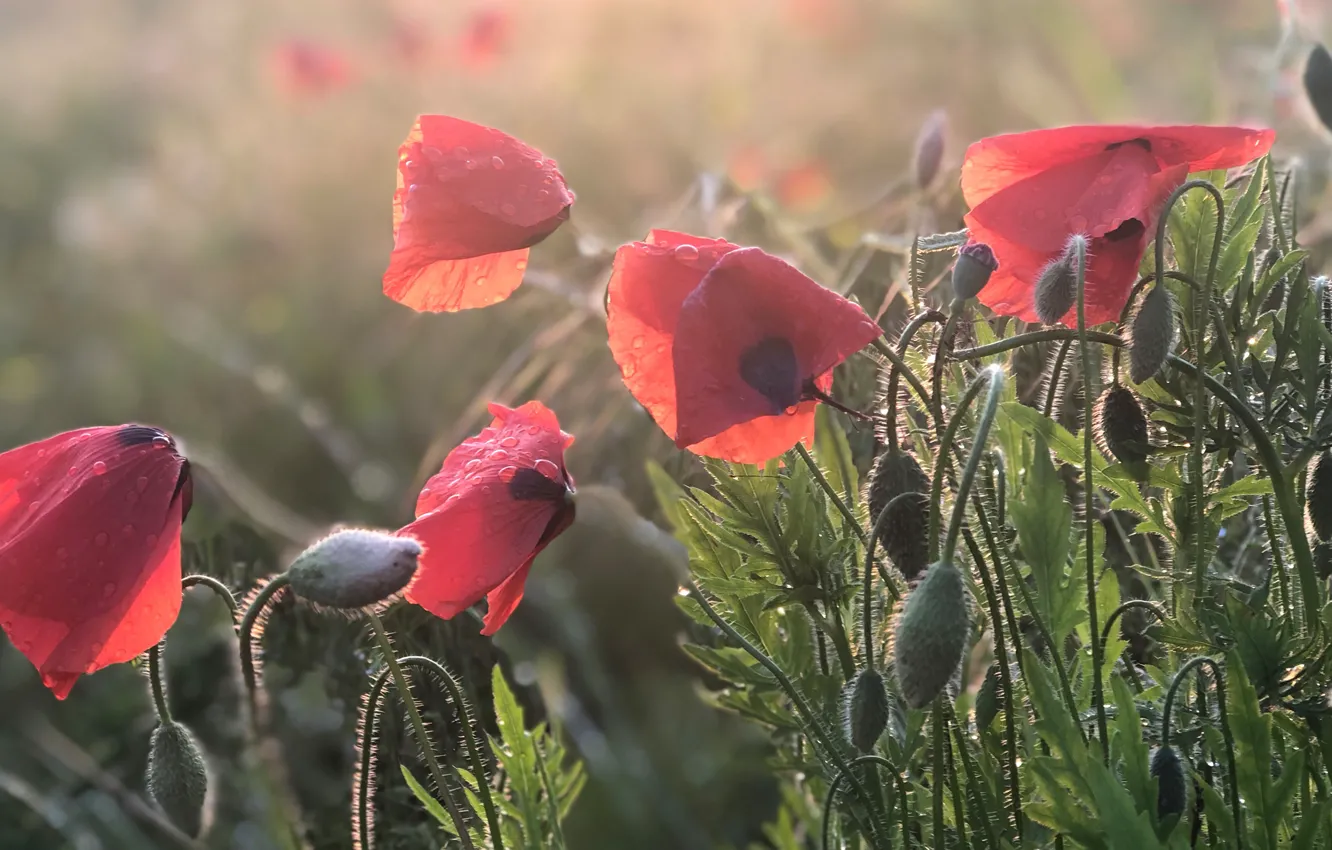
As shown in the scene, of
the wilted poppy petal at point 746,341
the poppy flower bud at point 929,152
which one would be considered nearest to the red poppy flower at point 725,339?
the wilted poppy petal at point 746,341

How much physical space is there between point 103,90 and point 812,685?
3.47 m

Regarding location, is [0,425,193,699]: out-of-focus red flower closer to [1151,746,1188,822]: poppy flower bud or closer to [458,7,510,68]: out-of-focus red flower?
[1151,746,1188,822]: poppy flower bud

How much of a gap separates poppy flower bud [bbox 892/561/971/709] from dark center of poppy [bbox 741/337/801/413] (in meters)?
0.10

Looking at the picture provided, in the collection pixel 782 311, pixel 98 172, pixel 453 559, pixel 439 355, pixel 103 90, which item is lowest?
pixel 453 559

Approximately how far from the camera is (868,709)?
1.61 feet

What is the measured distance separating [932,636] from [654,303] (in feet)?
0.60

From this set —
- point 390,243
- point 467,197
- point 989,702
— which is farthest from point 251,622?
point 390,243

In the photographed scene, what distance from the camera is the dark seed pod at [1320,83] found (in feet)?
2.35

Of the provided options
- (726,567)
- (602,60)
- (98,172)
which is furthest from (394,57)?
(726,567)

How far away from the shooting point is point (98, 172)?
3.14m

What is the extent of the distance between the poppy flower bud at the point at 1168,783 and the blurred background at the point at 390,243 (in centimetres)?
29

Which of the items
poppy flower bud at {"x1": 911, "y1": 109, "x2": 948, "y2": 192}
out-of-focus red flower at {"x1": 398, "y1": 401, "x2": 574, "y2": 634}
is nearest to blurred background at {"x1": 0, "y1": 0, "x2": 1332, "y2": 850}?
poppy flower bud at {"x1": 911, "y1": 109, "x2": 948, "y2": 192}

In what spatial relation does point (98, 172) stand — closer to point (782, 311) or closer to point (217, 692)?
point (217, 692)

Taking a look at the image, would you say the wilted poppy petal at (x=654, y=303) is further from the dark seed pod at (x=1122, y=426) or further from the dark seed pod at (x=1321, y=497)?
the dark seed pod at (x=1321, y=497)
